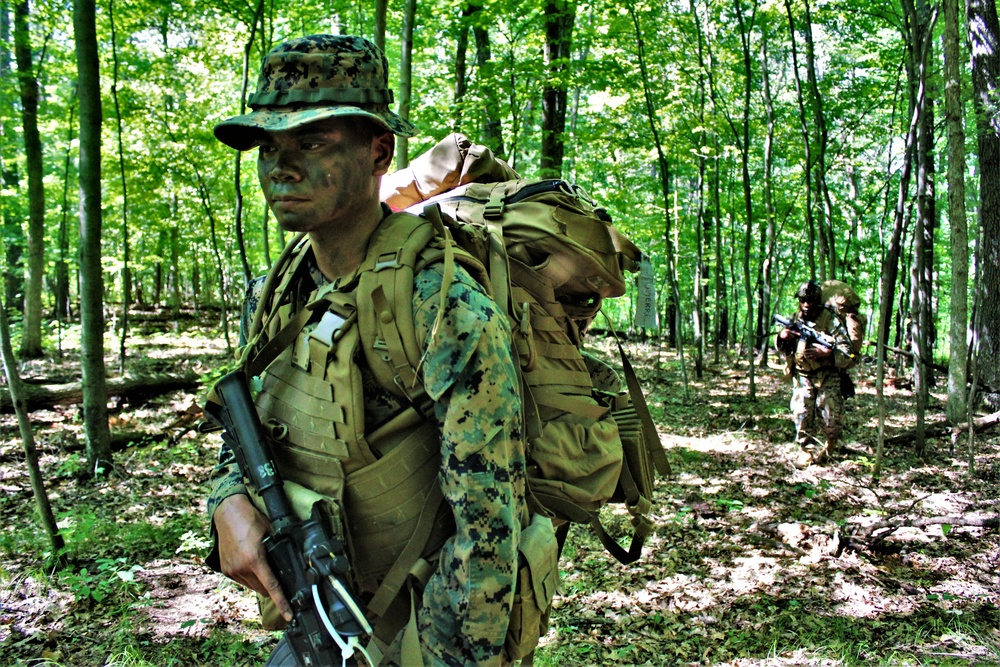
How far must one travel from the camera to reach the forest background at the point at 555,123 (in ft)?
23.0

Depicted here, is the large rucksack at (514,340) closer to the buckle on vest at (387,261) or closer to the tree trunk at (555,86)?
the buckle on vest at (387,261)

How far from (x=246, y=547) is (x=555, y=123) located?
885 cm

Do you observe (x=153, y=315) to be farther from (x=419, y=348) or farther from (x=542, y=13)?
(x=419, y=348)

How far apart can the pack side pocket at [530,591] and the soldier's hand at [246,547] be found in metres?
0.53

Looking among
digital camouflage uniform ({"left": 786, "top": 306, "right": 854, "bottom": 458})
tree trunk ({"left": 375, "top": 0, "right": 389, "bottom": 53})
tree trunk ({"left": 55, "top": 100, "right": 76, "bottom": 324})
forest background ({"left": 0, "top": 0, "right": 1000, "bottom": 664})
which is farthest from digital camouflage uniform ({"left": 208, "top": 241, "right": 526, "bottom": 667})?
tree trunk ({"left": 55, "top": 100, "right": 76, "bottom": 324})

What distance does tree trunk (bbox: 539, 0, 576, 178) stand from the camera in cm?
868

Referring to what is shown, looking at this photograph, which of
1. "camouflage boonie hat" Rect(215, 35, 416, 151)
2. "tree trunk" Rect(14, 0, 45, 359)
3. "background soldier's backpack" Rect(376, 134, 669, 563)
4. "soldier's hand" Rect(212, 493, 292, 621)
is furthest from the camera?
"tree trunk" Rect(14, 0, 45, 359)

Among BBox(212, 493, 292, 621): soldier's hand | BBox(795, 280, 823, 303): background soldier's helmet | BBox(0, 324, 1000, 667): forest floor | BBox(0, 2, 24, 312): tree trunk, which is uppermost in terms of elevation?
BBox(0, 2, 24, 312): tree trunk

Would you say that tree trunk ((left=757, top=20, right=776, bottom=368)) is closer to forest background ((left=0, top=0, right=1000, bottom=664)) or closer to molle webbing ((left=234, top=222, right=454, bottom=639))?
forest background ((left=0, top=0, right=1000, bottom=664))

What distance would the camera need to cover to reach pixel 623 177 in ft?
50.6

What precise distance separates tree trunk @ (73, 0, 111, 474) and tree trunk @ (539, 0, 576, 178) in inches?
201

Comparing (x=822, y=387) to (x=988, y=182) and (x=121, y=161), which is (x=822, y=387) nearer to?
(x=988, y=182)

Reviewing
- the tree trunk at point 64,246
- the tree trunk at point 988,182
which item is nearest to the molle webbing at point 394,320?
the tree trunk at point 988,182

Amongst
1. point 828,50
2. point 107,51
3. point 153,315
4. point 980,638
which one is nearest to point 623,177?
point 828,50
